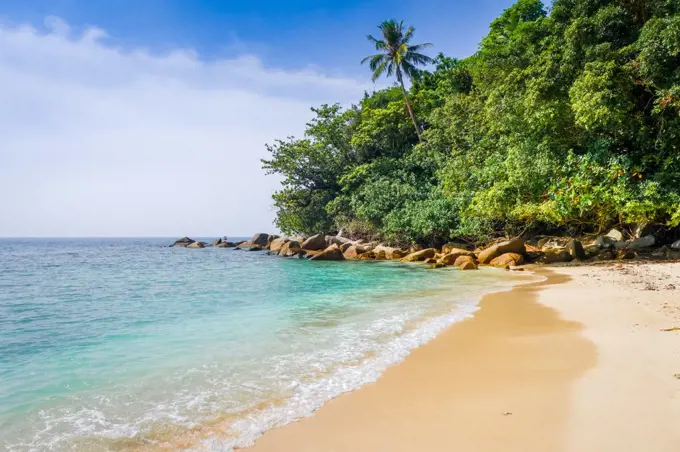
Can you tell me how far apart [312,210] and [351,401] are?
29453 mm

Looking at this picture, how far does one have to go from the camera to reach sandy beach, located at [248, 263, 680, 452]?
9.56 ft

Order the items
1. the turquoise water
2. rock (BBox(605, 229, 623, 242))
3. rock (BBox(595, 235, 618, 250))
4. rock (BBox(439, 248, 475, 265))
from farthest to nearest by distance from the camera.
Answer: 1. rock (BBox(439, 248, 475, 265))
2. rock (BBox(605, 229, 623, 242))
3. rock (BBox(595, 235, 618, 250))
4. the turquoise water

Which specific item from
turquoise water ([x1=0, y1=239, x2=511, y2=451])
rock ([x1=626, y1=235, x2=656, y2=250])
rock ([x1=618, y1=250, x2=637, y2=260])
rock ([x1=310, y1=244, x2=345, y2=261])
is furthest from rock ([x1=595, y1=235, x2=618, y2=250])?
rock ([x1=310, y1=244, x2=345, y2=261])

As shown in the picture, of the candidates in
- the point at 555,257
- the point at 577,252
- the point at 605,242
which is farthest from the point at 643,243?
the point at 555,257

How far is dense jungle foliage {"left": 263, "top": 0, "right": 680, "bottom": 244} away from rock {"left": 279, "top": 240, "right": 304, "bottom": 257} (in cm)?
541

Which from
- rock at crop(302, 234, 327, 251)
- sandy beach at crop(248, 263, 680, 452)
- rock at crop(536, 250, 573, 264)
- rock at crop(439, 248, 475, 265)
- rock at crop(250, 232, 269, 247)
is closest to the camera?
sandy beach at crop(248, 263, 680, 452)

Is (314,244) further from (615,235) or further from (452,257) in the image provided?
(615,235)

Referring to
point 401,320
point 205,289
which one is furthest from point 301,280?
point 401,320

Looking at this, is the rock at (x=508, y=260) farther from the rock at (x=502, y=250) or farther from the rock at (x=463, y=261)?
the rock at (x=463, y=261)

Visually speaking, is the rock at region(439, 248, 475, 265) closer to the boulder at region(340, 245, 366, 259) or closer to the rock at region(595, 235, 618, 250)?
the rock at region(595, 235, 618, 250)

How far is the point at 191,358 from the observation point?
547 centimetres

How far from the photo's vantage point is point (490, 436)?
295 cm

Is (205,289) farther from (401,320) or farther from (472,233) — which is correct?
(472,233)

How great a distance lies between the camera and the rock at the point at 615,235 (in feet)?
59.0
